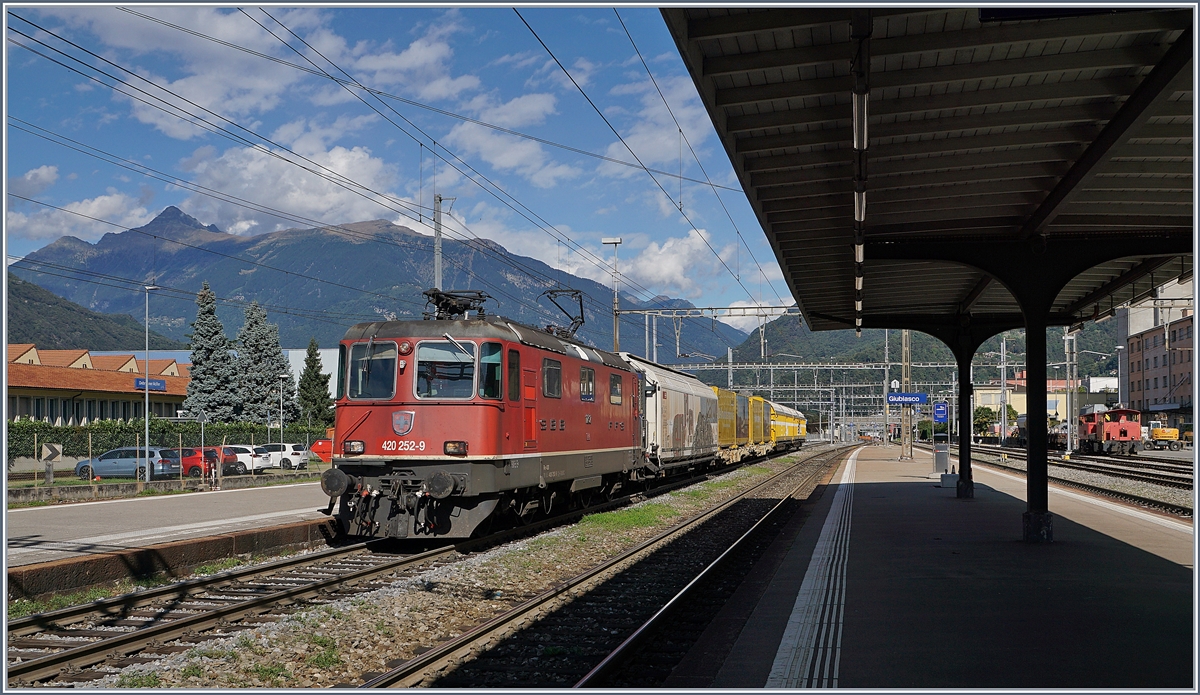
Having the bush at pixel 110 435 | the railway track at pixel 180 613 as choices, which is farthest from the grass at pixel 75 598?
the bush at pixel 110 435

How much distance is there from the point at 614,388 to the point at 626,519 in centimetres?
331

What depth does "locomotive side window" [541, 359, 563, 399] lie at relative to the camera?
14711 mm

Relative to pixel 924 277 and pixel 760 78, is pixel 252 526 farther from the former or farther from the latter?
pixel 924 277

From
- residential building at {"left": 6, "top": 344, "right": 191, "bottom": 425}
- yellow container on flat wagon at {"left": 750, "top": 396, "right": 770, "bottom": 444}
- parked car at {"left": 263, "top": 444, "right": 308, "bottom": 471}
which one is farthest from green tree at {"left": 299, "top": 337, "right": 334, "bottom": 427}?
yellow container on flat wagon at {"left": 750, "top": 396, "right": 770, "bottom": 444}

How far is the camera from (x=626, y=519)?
16969 millimetres

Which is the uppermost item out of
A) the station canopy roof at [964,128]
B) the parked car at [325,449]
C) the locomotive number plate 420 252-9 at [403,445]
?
the station canopy roof at [964,128]

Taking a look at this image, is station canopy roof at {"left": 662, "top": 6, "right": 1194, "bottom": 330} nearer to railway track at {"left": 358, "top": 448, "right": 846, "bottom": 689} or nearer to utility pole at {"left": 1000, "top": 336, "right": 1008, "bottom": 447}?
railway track at {"left": 358, "top": 448, "right": 846, "bottom": 689}

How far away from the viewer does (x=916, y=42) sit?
764cm

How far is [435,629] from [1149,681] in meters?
5.62

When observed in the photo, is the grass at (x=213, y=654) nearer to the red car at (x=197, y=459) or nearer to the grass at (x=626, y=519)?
the grass at (x=626, y=519)

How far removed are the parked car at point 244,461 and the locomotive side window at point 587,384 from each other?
71.9 feet

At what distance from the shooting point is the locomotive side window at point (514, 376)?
1342cm

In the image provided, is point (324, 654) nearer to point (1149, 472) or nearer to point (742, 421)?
point (1149, 472)

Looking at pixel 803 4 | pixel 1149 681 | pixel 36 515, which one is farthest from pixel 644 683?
pixel 36 515
